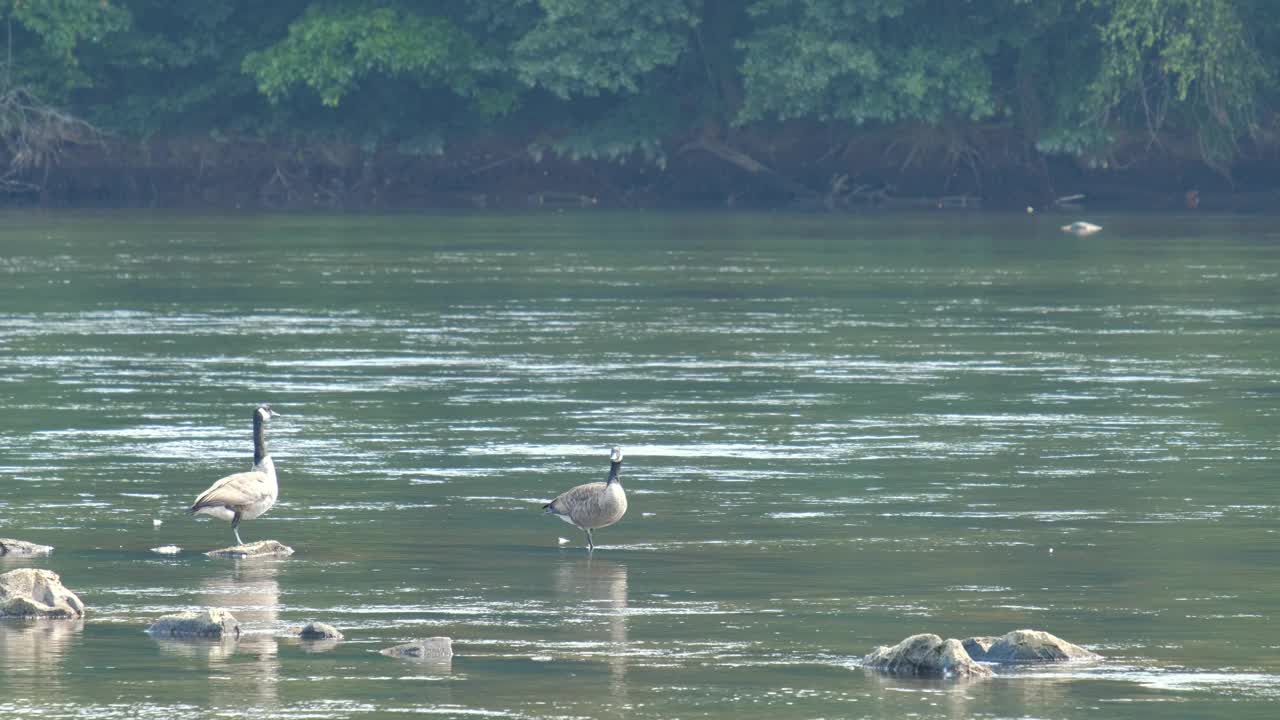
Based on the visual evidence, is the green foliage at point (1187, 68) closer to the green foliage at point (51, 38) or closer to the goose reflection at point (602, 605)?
the green foliage at point (51, 38)

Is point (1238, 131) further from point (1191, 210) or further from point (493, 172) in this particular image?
point (493, 172)

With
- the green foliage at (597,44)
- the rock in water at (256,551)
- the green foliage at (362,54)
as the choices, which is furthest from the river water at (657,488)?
the green foliage at (362,54)

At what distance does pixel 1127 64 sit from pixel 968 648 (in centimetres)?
4889

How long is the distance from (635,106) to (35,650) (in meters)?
55.3

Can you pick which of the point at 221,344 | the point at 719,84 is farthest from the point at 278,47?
the point at 221,344

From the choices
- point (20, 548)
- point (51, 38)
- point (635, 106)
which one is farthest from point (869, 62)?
point (20, 548)

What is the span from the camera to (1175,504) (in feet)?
51.4

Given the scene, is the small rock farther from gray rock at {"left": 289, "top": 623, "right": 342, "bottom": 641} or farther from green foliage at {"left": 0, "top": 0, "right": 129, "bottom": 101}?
green foliage at {"left": 0, "top": 0, "right": 129, "bottom": 101}

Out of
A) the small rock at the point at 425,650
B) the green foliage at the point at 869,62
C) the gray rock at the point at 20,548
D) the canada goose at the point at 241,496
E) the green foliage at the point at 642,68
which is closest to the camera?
the small rock at the point at 425,650

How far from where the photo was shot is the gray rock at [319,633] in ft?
37.9

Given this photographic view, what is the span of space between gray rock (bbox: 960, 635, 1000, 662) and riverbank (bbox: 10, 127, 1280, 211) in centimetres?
5014

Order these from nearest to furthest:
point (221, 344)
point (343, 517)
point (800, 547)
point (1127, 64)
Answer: point (800, 547) < point (343, 517) < point (221, 344) < point (1127, 64)

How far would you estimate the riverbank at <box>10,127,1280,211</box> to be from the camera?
64.0 metres

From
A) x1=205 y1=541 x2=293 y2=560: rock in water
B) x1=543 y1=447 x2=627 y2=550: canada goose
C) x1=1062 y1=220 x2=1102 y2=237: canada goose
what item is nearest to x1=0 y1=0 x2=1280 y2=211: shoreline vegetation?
x1=1062 y1=220 x2=1102 y2=237: canada goose
